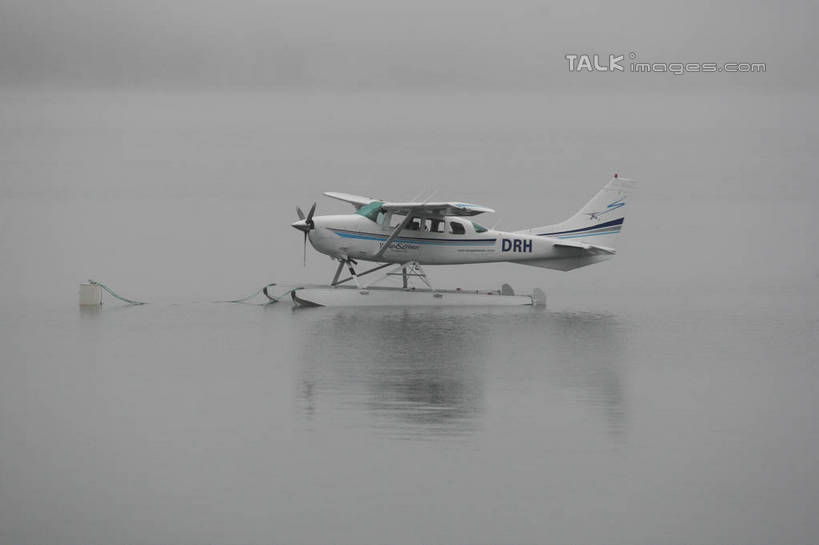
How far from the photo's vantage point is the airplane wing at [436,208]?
69.0 ft

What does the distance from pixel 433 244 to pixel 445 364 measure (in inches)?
297

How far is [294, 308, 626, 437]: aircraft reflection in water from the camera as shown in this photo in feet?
39.0

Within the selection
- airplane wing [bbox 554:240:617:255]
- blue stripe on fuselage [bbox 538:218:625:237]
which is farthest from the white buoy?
airplane wing [bbox 554:240:617:255]

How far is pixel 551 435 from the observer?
11016 mm

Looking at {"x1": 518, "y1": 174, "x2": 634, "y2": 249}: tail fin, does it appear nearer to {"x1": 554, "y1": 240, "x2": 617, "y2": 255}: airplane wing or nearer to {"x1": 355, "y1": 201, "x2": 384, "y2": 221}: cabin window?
{"x1": 554, "y1": 240, "x2": 617, "y2": 255}: airplane wing

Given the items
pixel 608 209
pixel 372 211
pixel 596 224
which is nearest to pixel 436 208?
pixel 372 211

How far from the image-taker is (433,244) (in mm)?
22344

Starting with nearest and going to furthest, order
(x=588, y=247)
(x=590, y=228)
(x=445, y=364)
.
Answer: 1. (x=445, y=364)
2. (x=588, y=247)
3. (x=590, y=228)

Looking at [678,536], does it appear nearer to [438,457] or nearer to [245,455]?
[438,457]

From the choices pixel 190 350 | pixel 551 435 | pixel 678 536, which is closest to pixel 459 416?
pixel 551 435

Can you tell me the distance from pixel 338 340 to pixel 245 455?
6999mm

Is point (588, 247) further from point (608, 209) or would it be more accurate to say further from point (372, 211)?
point (372, 211)

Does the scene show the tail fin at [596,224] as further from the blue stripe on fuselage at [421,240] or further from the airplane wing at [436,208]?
the airplane wing at [436,208]

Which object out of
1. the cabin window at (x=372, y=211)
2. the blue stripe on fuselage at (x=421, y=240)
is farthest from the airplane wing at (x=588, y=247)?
the cabin window at (x=372, y=211)
